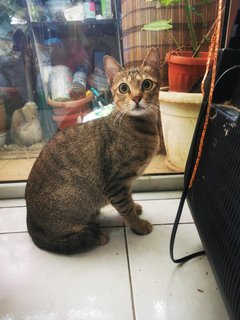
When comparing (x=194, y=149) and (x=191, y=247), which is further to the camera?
(x=191, y=247)

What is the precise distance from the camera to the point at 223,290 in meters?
0.58

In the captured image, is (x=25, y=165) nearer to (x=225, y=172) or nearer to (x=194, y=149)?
(x=194, y=149)

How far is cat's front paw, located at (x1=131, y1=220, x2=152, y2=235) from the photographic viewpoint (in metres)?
1.07

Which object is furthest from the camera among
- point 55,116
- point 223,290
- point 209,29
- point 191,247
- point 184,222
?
point 55,116

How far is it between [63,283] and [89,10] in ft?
4.17

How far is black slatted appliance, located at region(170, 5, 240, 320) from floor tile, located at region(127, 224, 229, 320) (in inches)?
8.0

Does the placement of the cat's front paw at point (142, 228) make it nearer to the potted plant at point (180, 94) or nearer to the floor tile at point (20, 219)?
the floor tile at point (20, 219)

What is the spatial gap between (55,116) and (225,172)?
119 centimetres

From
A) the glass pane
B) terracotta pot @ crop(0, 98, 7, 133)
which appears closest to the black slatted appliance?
the glass pane

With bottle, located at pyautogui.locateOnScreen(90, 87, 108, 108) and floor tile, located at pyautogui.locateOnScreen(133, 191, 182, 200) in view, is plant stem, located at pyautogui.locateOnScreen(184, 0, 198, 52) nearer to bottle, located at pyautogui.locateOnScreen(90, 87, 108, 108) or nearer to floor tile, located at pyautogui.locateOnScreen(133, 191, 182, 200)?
bottle, located at pyautogui.locateOnScreen(90, 87, 108, 108)

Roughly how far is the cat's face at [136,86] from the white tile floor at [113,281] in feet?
1.60

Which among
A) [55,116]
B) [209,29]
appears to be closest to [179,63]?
[209,29]

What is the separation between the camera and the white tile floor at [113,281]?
0.78m

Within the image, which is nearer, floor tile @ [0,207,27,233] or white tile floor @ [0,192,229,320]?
white tile floor @ [0,192,229,320]
